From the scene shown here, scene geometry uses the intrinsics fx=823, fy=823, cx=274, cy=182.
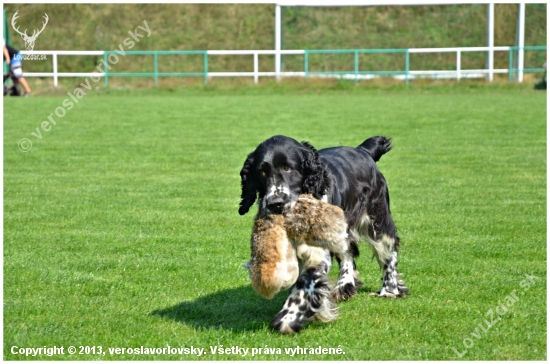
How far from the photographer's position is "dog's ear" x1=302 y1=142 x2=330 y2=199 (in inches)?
218

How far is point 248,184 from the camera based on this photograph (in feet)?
19.0

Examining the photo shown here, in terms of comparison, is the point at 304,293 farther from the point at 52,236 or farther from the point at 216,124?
the point at 216,124

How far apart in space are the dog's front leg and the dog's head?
13.9 inches

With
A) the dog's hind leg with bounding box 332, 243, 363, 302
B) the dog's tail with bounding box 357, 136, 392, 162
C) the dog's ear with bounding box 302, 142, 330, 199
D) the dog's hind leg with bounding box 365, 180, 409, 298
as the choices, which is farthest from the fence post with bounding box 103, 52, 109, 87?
the dog's ear with bounding box 302, 142, 330, 199

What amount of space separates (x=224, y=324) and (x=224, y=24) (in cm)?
4396

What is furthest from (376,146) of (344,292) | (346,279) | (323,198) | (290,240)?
(290,240)

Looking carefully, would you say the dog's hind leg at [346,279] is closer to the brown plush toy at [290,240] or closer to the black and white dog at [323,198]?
the black and white dog at [323,198]

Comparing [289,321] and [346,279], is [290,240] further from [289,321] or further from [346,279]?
[346,279]

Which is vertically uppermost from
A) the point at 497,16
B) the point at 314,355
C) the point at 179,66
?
the point at 497,16

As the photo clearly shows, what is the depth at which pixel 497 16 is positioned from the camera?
157ft

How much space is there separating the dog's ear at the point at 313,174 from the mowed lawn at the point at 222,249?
88cm

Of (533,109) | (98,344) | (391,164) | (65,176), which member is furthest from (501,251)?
(533,109)

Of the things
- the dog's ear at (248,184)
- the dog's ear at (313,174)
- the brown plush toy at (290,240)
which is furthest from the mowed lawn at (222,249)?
the dog's ear at (313,174)

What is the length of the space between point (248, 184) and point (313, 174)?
51 cm
